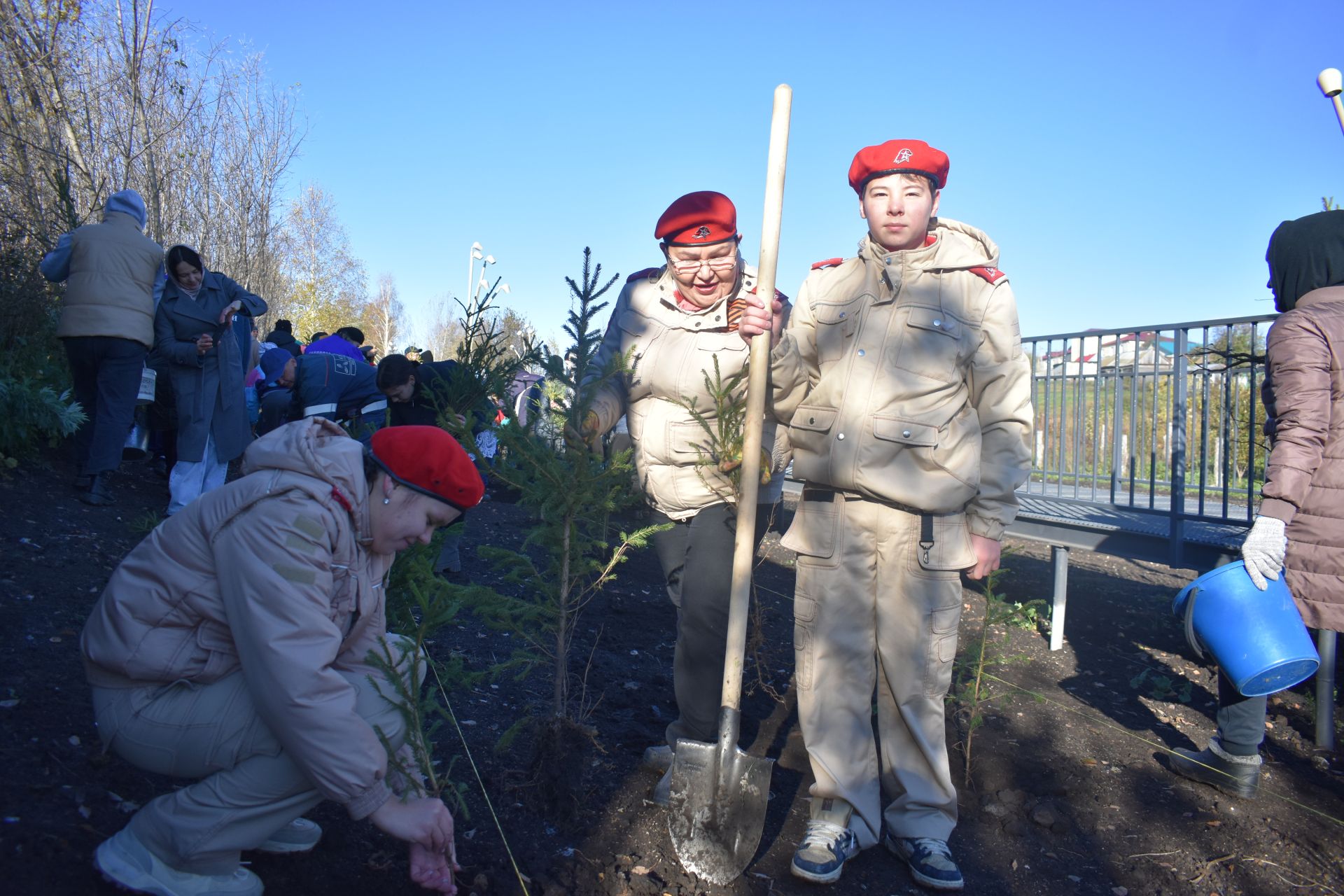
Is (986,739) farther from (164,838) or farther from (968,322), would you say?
(164,838)

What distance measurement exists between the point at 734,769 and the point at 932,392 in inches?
50.0

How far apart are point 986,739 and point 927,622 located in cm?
146

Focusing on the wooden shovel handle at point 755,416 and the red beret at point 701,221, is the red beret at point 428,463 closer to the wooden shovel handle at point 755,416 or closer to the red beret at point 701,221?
the wooden shovel handle at point 755,416

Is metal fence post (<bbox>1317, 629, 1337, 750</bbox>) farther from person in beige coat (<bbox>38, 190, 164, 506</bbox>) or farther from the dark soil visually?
person in beige coat (<bbox>38, 190, 164, 506</bbox>)

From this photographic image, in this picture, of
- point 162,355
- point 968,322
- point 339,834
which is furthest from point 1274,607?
point 162,355

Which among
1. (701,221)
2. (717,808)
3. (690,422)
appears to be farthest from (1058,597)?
(701,221)

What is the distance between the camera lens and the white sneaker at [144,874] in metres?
1.91

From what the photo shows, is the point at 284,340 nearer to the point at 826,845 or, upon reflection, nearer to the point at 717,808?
the point at 717,808

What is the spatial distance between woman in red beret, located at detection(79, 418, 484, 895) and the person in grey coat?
4.38m

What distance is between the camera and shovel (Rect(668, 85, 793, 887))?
2555mm

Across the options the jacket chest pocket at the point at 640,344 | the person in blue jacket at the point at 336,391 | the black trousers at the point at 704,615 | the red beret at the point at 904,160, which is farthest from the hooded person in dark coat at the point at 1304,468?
the person in blue jacket at the point at 336,391

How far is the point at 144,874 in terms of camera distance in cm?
192

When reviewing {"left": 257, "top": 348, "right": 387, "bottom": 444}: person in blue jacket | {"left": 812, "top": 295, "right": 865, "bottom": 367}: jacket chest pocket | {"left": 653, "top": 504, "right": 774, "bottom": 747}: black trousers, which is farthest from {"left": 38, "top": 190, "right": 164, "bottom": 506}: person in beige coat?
{"left": 812, "top": 295, "right": 865, "bottom": 367}: jacket chest pocket

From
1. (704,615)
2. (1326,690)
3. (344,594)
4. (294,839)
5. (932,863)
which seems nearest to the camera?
(344,594)
